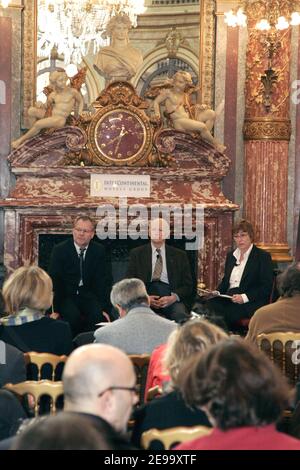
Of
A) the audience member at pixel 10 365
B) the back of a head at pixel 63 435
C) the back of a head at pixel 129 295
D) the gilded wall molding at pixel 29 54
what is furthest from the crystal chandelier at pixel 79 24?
the back of a head at pixel 63 435

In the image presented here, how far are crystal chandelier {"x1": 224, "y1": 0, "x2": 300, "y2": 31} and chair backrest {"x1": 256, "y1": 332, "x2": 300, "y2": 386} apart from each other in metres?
4.22

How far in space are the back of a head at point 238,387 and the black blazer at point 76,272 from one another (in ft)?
16.7

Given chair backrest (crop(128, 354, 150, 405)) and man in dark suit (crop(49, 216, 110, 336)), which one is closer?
chair backrest (crop(128, 354, 150, 405))

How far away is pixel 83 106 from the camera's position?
9.35 m

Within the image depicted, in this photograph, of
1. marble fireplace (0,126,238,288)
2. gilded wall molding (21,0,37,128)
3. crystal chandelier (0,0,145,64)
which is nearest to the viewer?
marble fireplace (0,126,238,288)

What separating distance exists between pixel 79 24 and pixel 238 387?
7644mm

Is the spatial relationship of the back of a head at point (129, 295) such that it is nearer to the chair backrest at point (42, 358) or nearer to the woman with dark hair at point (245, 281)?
the chair backrest at point (42, 358)

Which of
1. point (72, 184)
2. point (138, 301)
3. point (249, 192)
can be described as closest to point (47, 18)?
point (72, 184)

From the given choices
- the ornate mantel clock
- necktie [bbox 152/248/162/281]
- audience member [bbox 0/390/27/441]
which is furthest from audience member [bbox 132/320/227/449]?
the ornate mantel clock

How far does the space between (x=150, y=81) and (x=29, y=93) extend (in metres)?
1.20

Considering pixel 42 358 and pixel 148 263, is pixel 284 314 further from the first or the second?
pixel 148 263

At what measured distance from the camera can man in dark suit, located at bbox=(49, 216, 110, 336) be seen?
7695 millimetres

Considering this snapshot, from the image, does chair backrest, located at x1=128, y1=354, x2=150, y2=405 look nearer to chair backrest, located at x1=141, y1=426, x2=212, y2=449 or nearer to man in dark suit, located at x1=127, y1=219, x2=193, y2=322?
chair backrest, located at x1=141, y1=426, x2=212, y2=449

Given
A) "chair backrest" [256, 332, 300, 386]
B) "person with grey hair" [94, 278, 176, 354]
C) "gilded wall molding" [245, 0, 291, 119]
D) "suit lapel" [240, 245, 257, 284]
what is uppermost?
"gilded wall molding" [245, 0, 291, 119]
